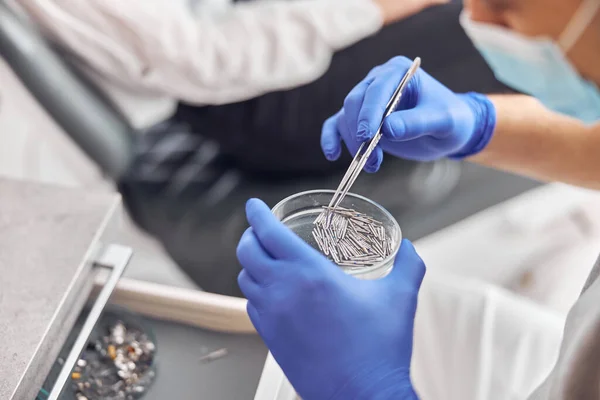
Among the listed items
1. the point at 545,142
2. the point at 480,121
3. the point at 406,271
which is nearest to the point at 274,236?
the point at 406,271

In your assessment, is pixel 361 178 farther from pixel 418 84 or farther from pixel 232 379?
pixel 232 379

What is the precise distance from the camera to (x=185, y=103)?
1.16 meters

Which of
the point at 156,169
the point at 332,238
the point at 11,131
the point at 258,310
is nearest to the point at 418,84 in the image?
the point at 332,238

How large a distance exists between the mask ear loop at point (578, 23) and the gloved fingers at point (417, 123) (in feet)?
0.69

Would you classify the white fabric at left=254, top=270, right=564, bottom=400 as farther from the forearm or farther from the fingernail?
the fingernail

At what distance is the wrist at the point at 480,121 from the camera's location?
80cm

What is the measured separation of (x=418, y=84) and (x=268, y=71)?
47 cm

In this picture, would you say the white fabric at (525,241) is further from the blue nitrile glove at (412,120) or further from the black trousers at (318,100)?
the blue nitrile glove at (412,120)

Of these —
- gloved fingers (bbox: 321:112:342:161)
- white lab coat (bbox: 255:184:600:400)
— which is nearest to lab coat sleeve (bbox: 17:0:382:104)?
gloved fingers (bbox: 321:112:342:161)

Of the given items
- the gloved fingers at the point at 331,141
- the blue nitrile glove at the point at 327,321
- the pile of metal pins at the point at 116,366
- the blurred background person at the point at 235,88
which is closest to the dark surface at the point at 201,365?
the pile of metal pins at the point at 116,366

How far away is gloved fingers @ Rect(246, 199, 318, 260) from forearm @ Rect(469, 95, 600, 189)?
443 mm

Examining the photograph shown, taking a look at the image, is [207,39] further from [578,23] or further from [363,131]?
[578,23]

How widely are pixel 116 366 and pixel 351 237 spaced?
34cm

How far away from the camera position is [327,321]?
514mm
